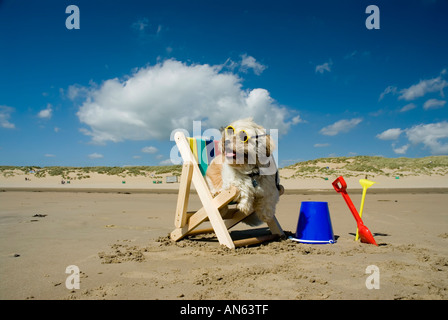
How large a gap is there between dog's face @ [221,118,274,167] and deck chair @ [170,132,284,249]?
40 centimetres

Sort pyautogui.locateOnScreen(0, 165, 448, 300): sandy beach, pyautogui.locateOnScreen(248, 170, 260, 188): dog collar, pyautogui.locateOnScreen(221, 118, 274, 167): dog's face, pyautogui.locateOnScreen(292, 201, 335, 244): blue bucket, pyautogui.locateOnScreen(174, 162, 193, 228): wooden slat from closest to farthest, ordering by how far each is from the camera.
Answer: pyautogui.locateOnScreen(0, 165, 448, 300): sandy beach, pyautogui.locateOnScreen(221, 118, 274, 167): dog's face, pyautogui.locateOnScreen(248, 170, 260, 188): dog collar, pyautogui.locateOnScreen(174, 162, 193, 228): wooden slat, pyautogui.locateOnScreen(292, 201, 335, 244): blue bucket

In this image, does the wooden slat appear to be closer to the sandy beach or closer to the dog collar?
the sandy beach

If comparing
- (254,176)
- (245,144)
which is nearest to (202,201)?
(254,176)

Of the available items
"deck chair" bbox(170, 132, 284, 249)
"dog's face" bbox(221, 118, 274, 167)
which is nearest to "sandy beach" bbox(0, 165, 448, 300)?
"deck chair" bbox(170, 132, 284, 249)

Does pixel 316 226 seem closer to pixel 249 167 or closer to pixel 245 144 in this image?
pixel 249 167

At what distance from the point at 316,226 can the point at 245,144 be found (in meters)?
1.81

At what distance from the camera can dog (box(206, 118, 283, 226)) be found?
157 inches

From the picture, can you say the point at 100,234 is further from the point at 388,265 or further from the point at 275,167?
the point at 388,265

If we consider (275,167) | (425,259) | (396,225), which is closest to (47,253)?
(275,167)

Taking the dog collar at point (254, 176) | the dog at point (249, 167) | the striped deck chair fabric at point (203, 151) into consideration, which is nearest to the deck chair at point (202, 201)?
the striped deck chair fabric at point (203, 151)

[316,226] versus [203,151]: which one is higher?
[203,151]

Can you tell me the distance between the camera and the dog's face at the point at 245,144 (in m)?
3.96

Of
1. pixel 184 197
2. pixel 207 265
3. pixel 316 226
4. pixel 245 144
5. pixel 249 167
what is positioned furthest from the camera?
pixel 316 226

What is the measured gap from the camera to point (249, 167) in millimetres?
4102
